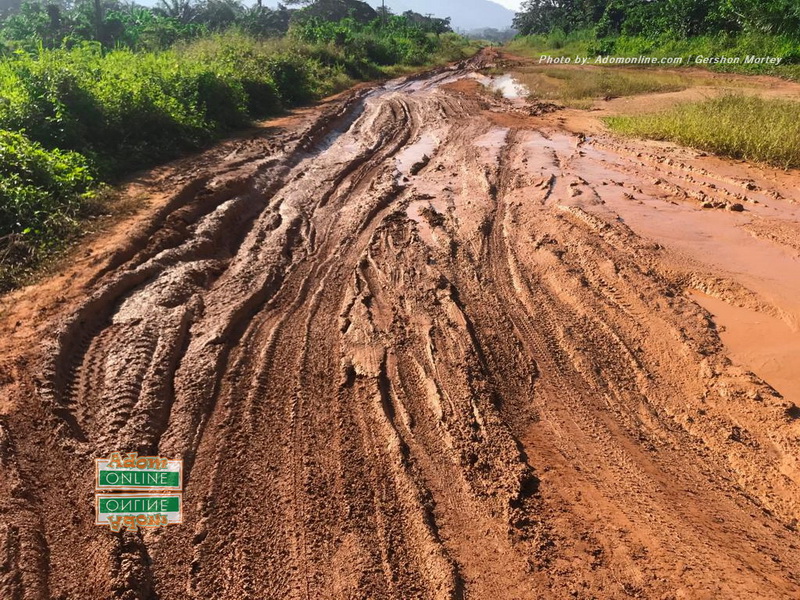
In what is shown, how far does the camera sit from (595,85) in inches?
704

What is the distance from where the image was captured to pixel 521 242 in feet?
21.4

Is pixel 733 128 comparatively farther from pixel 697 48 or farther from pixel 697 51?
pixel 697 48

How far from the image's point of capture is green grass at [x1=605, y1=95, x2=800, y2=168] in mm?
9031

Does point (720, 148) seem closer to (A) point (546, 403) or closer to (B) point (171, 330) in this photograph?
(A) point (546, 403)

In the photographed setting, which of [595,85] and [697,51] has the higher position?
[697,51]

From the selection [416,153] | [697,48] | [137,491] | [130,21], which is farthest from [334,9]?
[137,491]

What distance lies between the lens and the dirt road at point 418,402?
2705 millimetres

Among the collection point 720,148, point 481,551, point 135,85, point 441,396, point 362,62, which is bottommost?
point 481,551

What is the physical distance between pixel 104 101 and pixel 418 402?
339 inches

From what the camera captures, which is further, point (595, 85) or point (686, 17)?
point (686, 17)

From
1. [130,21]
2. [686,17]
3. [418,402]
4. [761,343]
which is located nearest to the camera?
[418,402]

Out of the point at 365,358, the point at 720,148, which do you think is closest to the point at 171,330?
the point at 365,358

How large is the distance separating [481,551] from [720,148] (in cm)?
1010

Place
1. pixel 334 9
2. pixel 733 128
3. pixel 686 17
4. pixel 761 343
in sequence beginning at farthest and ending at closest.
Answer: pixel 334 9 → pixel 686 17 → pixel 733 128 → pixel 761 343
